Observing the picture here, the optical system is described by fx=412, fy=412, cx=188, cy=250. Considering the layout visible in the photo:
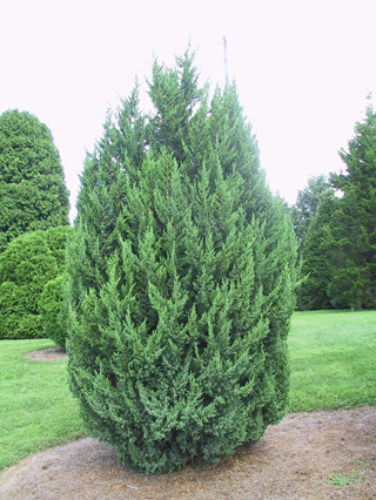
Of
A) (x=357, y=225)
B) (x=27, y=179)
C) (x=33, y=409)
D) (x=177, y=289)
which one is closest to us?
(x=177, y=289)

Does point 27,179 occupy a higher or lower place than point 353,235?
higher

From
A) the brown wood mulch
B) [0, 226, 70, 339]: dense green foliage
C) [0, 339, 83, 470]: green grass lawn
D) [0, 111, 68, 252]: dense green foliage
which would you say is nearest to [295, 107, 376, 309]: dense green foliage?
[0, 111, 68, 252]: dense green foliage

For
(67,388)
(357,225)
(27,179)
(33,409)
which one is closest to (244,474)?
(33,409)

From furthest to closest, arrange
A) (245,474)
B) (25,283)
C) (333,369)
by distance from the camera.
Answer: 1. (25,283)
2. (333,369)
3. (245,474)

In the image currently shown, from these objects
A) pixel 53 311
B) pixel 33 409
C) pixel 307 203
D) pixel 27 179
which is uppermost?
pixel 307 203

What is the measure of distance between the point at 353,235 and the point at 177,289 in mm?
22833

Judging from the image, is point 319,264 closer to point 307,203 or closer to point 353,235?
point 353,235

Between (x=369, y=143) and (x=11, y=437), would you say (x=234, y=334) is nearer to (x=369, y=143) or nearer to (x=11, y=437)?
(x=11, y=437)

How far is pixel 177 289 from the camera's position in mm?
3133

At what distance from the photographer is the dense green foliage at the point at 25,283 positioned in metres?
14.5

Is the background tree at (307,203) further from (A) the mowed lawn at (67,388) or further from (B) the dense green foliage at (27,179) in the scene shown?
(A) the mowed lawn at (67,388)

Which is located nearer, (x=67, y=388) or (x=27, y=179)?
(x=67, y=388)

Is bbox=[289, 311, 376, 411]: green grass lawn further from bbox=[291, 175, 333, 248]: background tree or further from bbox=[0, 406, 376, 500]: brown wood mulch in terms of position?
bbox=[291, 175, 333, 248]: background tree

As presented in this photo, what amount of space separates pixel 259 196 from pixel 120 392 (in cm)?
209
